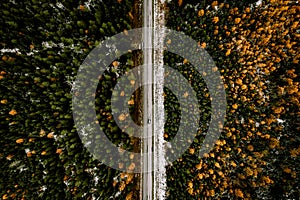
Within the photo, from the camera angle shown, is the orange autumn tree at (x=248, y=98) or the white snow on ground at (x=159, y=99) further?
the white snow on ground at (x=159, y=99)

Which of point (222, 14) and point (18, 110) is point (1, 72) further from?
point (222, 14)

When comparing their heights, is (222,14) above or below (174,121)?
above

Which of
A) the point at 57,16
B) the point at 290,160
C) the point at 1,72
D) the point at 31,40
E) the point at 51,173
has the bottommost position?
the point at 51,173

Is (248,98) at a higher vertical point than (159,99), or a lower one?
lower

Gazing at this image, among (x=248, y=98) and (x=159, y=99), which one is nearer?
(x=248, y=98)

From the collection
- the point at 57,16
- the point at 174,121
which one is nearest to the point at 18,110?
the point at 57,16

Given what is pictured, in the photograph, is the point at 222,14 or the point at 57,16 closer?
the point at 57,16

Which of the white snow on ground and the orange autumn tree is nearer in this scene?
the orange autumn tree

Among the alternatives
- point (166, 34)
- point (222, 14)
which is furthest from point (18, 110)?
point (222, 14)

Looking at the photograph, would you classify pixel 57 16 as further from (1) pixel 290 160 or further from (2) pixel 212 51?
(1) pixel 290 160
